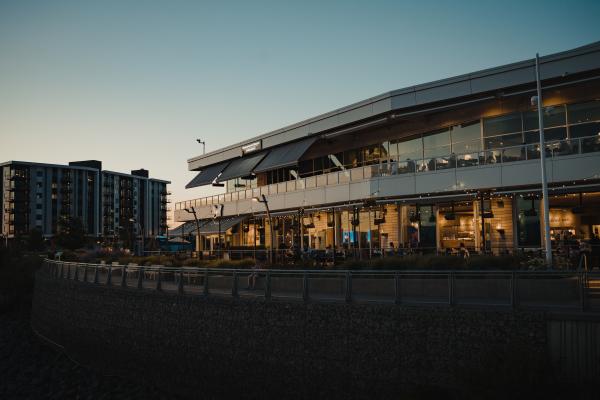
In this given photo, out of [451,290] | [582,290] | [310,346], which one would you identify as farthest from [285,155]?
[582,290]

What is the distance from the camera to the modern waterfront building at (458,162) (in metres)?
24.6

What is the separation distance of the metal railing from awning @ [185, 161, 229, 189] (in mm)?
27947

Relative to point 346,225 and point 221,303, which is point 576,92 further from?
point 221,303

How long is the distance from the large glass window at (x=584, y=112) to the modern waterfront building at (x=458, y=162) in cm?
4

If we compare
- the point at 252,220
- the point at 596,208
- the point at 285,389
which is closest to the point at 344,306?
the point at 285,389

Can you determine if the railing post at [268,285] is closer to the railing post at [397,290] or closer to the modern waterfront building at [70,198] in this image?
the railing post at [397,290]

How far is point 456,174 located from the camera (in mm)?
27188

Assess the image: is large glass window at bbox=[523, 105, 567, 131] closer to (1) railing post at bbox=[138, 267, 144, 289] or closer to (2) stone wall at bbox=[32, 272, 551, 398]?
(2) stone wall at bbox=[32, 272, 551, 398]

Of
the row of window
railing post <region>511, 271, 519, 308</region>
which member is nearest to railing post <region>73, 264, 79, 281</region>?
the row of window

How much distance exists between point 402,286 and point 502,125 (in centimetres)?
1708

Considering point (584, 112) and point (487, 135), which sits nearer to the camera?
point (584, 112)

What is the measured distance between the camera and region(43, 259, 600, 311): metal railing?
11867mm

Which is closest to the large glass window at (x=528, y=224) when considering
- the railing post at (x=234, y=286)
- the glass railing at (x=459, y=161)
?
the glass railing at (x=459, y=161)

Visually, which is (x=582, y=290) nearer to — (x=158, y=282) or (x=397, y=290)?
(x=397, y=290)
